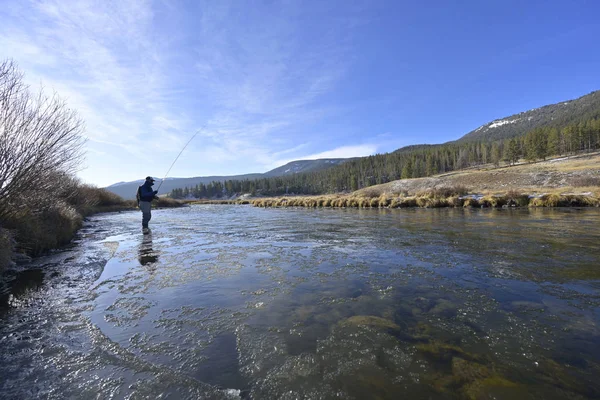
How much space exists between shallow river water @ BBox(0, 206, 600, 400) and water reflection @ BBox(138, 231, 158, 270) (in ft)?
0.73

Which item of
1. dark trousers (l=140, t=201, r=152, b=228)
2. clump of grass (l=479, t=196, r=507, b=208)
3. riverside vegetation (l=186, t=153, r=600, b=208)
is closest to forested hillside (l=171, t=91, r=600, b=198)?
riverside vegetation (l=186, t=153, r=600, b=208)

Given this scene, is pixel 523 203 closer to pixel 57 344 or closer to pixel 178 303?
pixel 178 303

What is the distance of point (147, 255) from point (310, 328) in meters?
7.44

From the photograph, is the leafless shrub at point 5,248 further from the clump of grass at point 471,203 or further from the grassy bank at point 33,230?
the clump of grass at point 471,203

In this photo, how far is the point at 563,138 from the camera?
9644cm

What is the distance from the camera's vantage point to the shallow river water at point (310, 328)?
109 inches

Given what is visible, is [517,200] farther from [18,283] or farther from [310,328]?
[18,283]

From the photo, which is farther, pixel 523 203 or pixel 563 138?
pixel 563 138

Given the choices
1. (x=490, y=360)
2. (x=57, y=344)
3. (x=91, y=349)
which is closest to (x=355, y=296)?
(x=490, y=360)

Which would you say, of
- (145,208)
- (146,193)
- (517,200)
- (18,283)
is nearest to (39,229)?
(18,283)

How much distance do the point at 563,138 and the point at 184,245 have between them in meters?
132

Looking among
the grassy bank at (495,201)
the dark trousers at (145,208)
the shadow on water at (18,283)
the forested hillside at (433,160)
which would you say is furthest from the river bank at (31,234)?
the forested hillside at (433,160)

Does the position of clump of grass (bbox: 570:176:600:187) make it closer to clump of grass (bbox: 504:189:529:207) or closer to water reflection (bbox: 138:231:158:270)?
clump of grass (bbox: 504:189:529:207)

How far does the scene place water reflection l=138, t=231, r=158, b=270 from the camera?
317 inches
